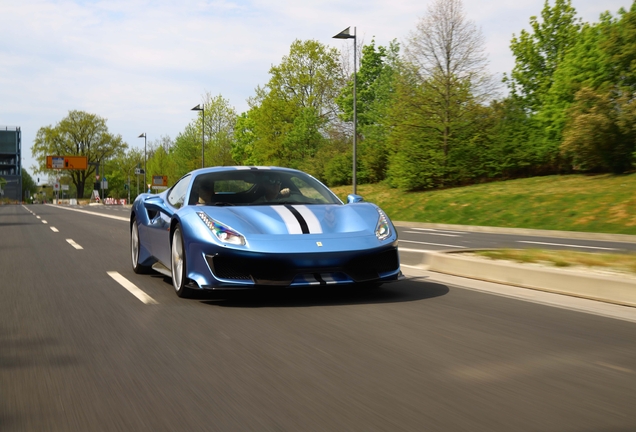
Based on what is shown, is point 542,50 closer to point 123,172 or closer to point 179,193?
point 179,193

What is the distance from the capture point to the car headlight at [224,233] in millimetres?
6336

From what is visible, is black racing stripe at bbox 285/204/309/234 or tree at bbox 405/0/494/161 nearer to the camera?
black racing stripe at bbox 285/204/309/234

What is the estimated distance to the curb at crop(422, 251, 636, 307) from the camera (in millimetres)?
6566

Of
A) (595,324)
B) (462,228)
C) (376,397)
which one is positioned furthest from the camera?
(462,228)

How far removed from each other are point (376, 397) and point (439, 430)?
57cm

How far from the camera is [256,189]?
7676mm

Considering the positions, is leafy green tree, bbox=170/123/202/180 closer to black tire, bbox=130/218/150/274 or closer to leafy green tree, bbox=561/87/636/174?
leafy green tree, bbox=561/87/636/174

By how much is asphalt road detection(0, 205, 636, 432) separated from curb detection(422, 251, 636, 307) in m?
0.70

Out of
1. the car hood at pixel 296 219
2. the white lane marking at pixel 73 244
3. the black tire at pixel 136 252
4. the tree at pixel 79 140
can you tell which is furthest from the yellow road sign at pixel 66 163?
the car hood at pixel 296 219

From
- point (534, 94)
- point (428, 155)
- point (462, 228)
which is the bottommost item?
point (462, 228)

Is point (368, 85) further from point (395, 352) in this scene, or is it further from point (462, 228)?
point (395, 352)

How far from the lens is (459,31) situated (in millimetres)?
36688

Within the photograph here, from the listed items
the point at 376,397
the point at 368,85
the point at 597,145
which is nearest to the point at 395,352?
the point at 376,397

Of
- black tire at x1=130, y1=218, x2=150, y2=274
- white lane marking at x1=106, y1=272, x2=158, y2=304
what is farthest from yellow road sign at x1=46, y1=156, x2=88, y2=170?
white lane marking at x1=106, y1=272, x2=158, y2=304
